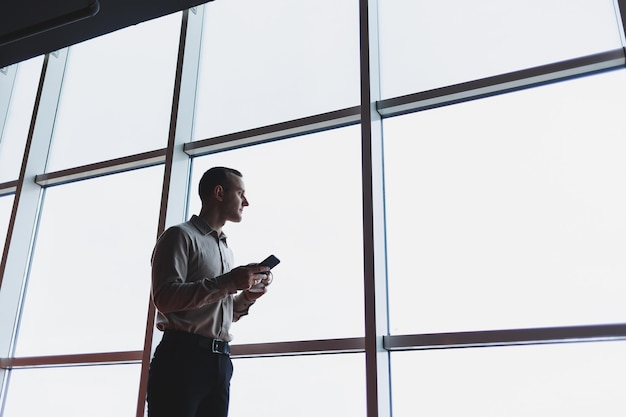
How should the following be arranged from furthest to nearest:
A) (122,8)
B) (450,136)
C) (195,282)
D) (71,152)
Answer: (71,152) → (450,136) → (122,8) → (195,282)

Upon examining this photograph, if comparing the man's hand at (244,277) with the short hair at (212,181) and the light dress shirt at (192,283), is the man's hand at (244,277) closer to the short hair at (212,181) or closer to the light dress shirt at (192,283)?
the light dress shirt at (192,283)

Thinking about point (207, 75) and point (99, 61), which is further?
point (99, 61)

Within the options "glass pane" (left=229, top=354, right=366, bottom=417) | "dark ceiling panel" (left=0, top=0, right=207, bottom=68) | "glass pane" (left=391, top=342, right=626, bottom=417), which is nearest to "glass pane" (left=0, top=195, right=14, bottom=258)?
"dark ceiling panel" (left=0, top=0, right=207, bottom=68)

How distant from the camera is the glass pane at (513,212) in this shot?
2162 mm

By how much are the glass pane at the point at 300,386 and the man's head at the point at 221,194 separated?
2.68 ft

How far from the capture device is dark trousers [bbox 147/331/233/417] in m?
1.63

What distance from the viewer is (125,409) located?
2.74m

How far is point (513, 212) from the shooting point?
7.66ft

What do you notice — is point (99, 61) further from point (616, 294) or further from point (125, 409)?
point (616, 294)

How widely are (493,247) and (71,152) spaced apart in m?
2.47

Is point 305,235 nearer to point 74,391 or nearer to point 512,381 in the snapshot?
point 512,381

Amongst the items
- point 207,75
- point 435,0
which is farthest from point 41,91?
point 435,0

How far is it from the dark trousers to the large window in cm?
68

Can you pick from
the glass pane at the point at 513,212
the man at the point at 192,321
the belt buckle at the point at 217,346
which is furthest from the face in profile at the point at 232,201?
the glass pane at the point at 513,212
